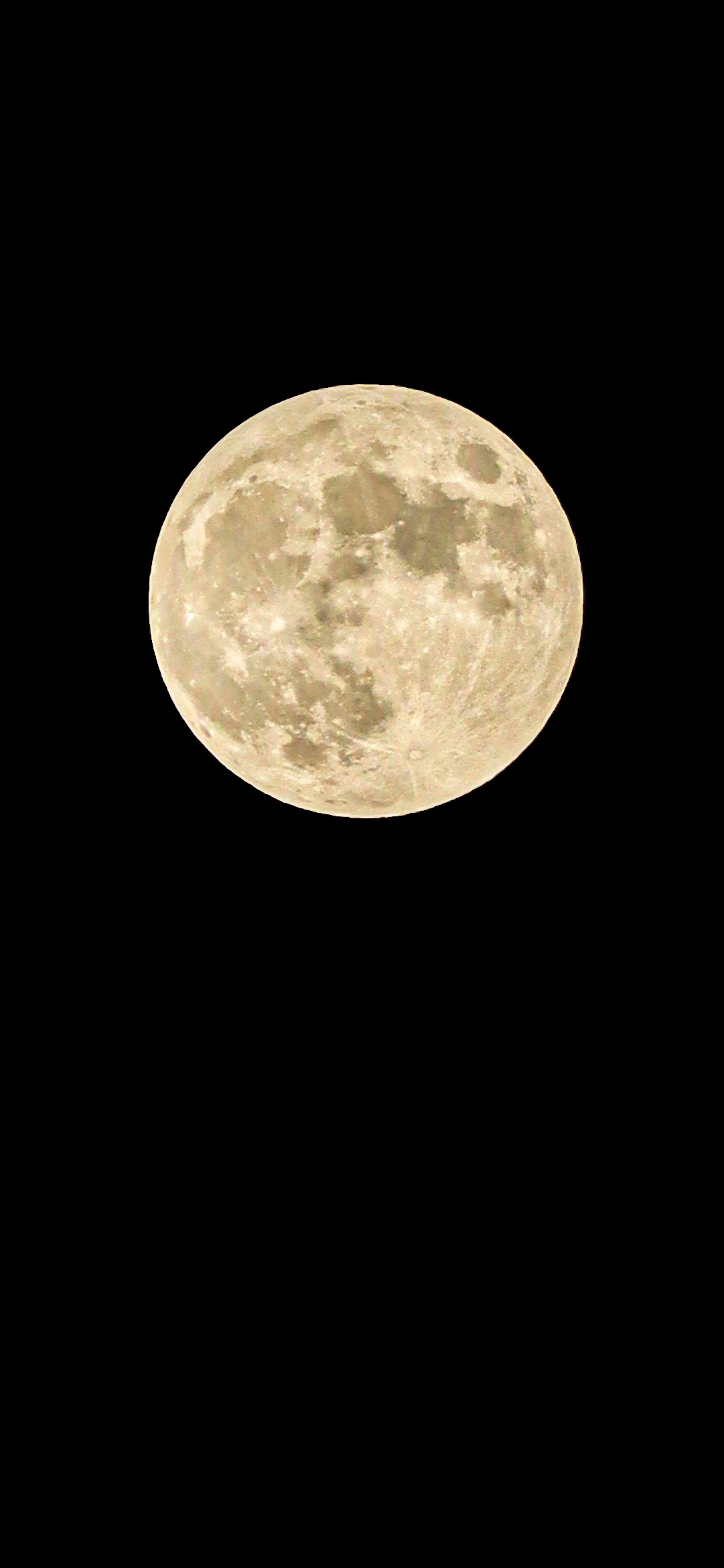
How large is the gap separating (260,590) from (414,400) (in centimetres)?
133

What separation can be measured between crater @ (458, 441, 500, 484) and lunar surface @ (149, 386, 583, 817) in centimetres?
1

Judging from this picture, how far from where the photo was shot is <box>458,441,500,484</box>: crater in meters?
5.53

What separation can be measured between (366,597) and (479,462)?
0.94 meters

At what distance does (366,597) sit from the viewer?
5.19 meters

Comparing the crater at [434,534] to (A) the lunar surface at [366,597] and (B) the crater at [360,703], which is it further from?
(B) the crater at [360,703]

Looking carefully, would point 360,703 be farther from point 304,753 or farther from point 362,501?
point 362,501

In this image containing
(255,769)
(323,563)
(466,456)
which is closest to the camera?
(323,563)

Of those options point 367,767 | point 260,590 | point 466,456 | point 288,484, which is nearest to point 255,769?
point 367,767

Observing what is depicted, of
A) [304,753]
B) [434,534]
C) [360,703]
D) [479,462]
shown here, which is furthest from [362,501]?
[304,753]

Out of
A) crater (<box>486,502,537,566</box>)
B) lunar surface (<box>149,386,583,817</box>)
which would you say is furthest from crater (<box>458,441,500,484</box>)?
crater (<box>486,502,537,566</box>)

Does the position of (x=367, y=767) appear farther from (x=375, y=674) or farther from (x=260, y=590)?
(x=260, y=590)

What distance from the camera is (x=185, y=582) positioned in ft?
18.5

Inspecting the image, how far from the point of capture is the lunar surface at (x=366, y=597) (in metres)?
5.24

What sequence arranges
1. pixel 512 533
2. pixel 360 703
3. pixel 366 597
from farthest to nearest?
pixel 512 533
pixel 360 703
pixel 366 597
